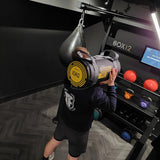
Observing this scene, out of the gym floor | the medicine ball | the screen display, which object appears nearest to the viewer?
the medicine ball

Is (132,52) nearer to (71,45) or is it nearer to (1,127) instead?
(71,45)

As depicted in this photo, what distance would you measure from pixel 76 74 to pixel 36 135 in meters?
1.70

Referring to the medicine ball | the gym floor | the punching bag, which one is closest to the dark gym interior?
the gym floor

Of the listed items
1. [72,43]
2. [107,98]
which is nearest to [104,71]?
[107,98]

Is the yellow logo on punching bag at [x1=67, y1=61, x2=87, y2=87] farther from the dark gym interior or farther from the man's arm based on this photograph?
the dark gym interior

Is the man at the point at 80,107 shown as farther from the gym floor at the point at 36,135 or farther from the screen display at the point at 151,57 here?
the screen display at the point at 151,57

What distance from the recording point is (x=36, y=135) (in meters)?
2.47

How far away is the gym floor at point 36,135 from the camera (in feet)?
7.20

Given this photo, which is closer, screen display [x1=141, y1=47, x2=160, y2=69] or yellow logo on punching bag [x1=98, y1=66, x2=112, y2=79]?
yellow logo on punching bag [x1=98, y1=66, x2=112, y2=79]

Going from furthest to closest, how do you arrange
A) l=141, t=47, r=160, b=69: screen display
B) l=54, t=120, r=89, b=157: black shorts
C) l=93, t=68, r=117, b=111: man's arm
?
l=141, t=47, r=160, b=69: screen display < l=54, t=120, r=89, b=157: black shorts < l=93, t=68, r=117, b=111: man's arm

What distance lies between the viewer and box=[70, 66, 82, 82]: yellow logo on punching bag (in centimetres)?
127

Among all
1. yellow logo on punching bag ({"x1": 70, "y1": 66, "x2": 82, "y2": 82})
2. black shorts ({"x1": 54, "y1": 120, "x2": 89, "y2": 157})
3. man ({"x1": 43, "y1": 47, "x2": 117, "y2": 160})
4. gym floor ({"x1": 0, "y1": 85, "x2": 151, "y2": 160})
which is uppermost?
yellow logo on punching bag ({"x1": 70, "y1": 66, "x2": 82, "y2": 82})

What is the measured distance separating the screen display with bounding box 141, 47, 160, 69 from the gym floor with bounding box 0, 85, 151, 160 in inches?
62.2

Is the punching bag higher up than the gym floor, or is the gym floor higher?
the punching bag
